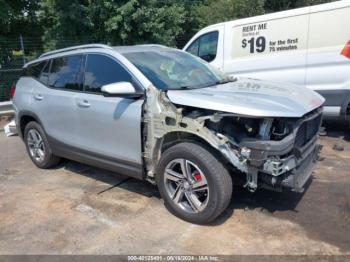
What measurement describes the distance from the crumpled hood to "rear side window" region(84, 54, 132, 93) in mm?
778

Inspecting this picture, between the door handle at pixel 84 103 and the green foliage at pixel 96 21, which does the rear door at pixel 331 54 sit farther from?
the green foliage at pixel 96 21

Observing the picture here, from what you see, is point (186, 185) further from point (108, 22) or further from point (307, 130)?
point (108, 22)

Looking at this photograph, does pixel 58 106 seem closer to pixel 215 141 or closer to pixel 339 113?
pixel 215 141

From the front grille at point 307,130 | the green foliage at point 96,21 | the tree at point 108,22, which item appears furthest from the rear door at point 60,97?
the tree at point 108,22

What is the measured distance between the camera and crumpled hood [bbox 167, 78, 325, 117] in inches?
134

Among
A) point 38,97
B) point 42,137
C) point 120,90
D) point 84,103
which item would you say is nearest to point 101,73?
point 84,103

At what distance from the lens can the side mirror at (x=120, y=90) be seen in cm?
394

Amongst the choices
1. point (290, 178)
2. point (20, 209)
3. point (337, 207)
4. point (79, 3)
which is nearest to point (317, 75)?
point (337, 207)

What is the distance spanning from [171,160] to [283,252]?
1363 mm

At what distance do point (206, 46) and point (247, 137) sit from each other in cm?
518

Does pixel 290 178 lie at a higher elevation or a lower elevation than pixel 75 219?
higher

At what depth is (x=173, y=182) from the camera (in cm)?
402

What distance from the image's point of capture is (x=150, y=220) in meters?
4.02

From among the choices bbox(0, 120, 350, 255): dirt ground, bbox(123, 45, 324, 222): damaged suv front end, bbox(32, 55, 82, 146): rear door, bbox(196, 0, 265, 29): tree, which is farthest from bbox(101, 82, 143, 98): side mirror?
bbox(196, 0, 265, 29): tree
